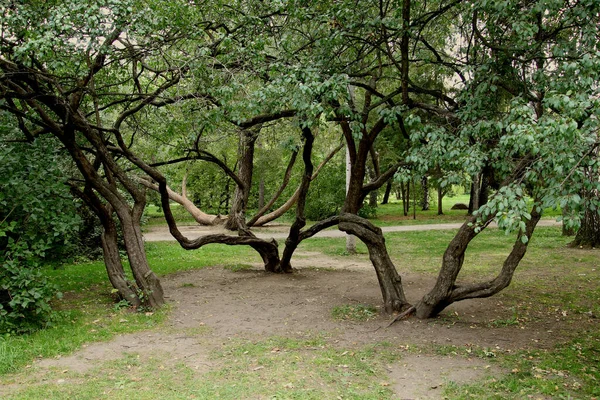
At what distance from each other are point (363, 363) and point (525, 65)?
4.09m

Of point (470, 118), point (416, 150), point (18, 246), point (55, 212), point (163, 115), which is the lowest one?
point (18, 246)

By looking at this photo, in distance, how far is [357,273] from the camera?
1102 cm

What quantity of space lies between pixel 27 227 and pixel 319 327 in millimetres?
4183

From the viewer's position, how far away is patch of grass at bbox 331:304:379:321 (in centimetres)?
734

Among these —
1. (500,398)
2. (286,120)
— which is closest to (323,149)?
(286,120)

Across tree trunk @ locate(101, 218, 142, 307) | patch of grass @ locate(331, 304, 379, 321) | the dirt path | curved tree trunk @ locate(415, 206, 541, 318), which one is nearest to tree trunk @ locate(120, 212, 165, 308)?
tree trunk @ locate(101, 218, 142, 307)

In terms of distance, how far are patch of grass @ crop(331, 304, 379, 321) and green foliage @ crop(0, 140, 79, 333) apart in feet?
13.2

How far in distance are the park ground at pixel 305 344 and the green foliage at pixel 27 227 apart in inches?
16.6

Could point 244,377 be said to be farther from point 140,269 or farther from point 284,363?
point 140,269

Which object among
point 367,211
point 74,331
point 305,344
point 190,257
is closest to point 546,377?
point 305,344

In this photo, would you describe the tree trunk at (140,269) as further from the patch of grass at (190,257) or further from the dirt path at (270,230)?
the dirt path at (270,230)

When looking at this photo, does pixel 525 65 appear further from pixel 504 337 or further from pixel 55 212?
pixel 55 212

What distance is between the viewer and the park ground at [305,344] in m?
4.82

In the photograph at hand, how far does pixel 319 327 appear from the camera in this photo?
692 cm
